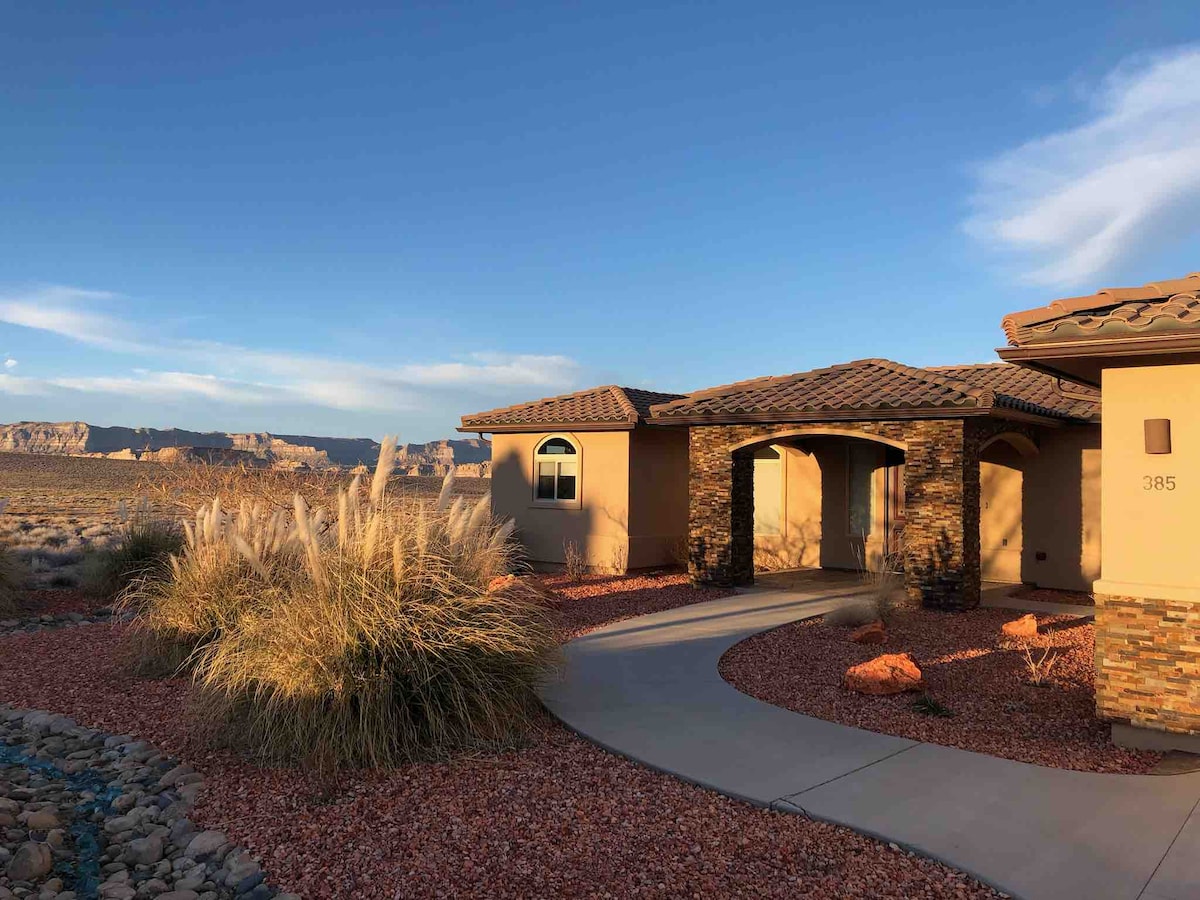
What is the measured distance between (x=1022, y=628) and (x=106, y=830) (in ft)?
31.5

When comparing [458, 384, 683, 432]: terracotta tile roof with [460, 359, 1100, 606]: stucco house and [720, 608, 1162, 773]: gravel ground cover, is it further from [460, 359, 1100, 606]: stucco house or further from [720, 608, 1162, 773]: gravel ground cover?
[720, 608, 1162, 773]: gravel ground cover

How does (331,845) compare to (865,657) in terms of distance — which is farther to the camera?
(865,657)

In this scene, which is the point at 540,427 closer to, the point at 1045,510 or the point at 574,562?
the point at 574,562

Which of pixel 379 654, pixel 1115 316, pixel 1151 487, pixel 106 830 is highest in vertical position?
pixel 1115 316

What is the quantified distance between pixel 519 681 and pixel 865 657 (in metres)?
4.44

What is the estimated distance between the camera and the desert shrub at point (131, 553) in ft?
45.5

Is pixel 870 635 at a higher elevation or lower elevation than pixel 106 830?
higher

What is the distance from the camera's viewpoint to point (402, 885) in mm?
4430

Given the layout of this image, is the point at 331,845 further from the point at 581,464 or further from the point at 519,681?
the point at 581,464

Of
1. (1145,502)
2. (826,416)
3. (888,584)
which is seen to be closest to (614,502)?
(826,416)

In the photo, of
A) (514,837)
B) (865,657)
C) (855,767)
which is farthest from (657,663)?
(514,837)

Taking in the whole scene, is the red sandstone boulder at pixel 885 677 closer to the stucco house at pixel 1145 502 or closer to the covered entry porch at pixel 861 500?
the stucco house at pixel 1145 502

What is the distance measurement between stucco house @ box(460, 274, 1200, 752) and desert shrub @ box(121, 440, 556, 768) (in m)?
4.43

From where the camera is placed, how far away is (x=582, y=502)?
17500 mm
